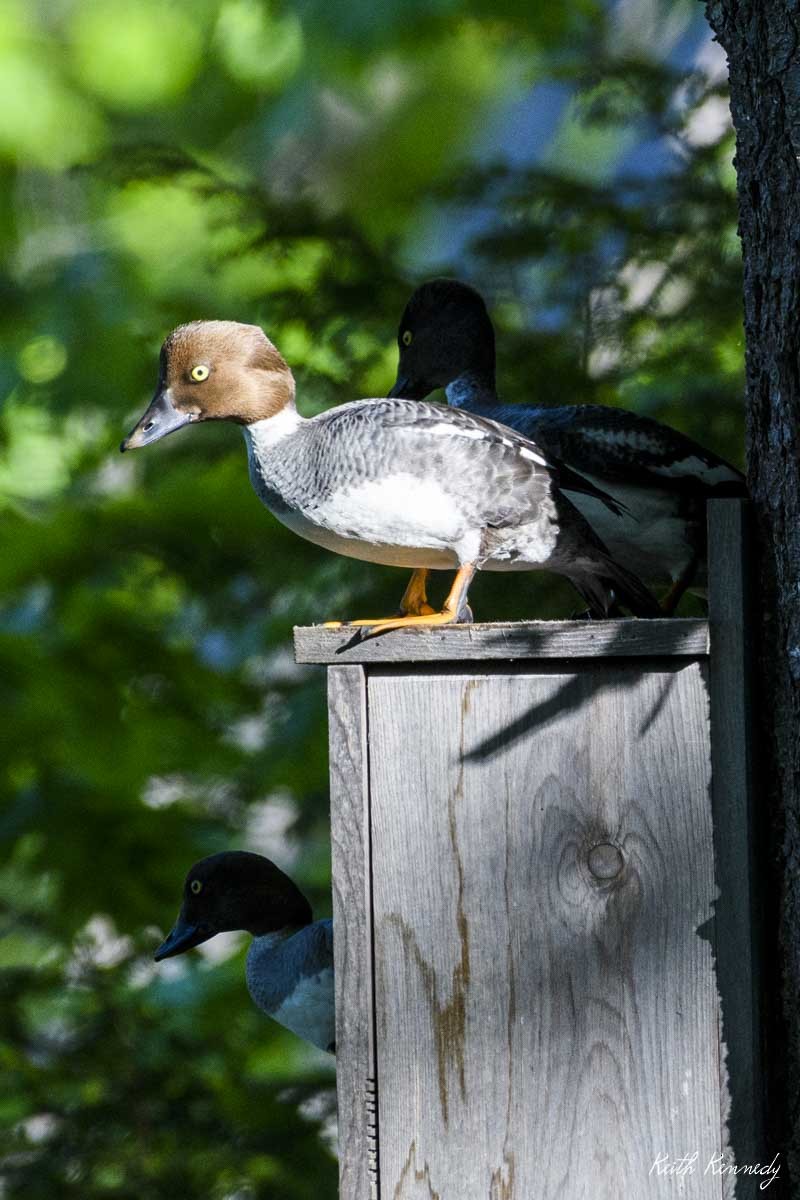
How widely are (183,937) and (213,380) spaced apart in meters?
0.94

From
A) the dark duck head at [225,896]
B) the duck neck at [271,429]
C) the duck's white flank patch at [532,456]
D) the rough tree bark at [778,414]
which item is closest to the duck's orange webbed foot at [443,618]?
the duck's white flank patch at [532,456]

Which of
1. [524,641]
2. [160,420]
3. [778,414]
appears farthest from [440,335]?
[524,641]

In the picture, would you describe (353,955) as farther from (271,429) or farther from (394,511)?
(271,429)

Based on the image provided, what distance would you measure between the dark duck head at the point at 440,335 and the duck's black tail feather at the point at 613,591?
2.03 feet

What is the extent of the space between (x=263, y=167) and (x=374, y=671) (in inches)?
141

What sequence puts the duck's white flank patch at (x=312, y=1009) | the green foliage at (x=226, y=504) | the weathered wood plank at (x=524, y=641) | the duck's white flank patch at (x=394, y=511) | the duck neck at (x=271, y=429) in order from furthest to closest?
1. the green foliage at (x=226, y=504)
2. the duck's white flank patch at (x=312, y=1009)
3. the duck neck at (x=271, y=429)
4. the duck's white flank patch at (x=394, y=511)
5. the weathered wood plank at (x=524, y=641)

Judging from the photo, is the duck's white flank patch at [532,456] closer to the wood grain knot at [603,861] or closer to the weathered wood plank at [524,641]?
the weathered wood plank at [524,641]

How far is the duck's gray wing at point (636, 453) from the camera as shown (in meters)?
2.12

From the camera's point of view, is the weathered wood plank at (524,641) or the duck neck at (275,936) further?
the duck neck at (275,936)

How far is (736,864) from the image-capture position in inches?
67.0

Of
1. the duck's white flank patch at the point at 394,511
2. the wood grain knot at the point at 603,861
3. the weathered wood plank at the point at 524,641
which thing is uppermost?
the duck's white flank patch at the point at 394,511

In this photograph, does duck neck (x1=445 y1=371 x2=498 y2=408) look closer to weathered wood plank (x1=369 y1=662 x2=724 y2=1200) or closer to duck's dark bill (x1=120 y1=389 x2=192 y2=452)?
duck's dark bill (x1=120 y1=389 x2=192 y2=452)

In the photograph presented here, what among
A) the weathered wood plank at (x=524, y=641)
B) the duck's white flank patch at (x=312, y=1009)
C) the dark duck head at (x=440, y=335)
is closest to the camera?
the weathered wood plank at (x=524, y=641)

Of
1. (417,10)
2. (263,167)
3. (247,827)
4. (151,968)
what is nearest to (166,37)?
(263,167)
